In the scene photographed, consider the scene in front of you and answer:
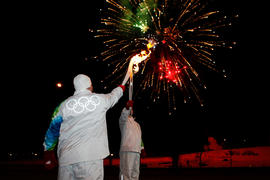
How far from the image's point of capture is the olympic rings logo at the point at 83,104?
371 centimetres

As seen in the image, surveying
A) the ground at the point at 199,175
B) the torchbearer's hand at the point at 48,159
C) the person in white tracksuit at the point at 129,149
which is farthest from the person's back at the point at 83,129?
the ground at the point at 199,175

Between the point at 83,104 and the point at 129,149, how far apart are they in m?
3.03

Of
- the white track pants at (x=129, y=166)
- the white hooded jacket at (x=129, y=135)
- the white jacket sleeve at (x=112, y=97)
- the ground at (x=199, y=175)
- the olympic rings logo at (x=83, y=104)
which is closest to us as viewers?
the olympic rings logo at (x=83, y=104)

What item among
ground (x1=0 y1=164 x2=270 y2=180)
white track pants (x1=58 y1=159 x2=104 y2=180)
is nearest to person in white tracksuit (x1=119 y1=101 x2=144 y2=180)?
white track pants (x1=58 y1=159 x2=104 y2=180)

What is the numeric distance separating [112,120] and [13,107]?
10608 millimetres

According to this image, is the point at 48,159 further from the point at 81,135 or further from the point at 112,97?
the point at 112,97

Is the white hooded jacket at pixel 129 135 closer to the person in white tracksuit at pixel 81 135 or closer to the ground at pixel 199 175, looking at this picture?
the person in white tracksuit at pixel 81 135

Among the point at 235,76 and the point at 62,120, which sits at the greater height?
the point at 235,76

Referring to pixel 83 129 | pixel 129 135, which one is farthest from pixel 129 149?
pixel 83 129

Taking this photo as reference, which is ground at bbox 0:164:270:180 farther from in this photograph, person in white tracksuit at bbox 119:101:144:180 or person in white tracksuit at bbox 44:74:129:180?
person in white tracksuit at bbox 44:74:129:180

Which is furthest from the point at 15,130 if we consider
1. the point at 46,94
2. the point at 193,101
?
the point at 193,101

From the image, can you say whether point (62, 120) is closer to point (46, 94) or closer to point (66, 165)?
point (66, 165)

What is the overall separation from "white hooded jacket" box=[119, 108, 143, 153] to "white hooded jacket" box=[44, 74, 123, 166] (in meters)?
2.79

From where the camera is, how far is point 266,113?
18.4 m
